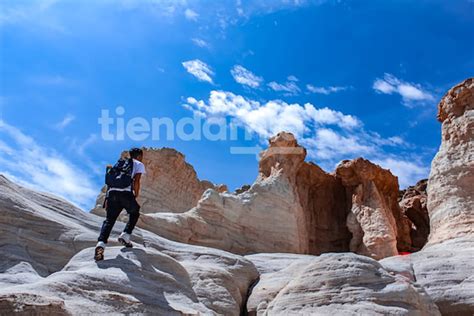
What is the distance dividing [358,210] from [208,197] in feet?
22.3

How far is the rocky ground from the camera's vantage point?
793 centimetres

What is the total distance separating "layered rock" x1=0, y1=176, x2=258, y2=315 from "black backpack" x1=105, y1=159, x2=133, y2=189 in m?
1.06

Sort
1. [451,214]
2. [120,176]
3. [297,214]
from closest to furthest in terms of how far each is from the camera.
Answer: [120,176]
[451,214]
[297,214]

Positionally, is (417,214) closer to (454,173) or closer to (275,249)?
(454,173)

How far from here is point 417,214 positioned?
89.2 ft

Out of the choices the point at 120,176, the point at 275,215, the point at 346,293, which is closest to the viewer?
the point at 120,176

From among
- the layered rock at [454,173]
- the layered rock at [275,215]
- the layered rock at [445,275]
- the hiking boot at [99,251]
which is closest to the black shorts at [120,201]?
the hiking boot at [99,251]

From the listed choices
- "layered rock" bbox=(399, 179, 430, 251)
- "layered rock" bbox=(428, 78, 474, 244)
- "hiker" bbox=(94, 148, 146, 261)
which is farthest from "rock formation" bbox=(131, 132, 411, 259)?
"hiker" bbox=(94, 148, 146, 261)

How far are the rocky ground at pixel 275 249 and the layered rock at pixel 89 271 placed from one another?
0.08 feet

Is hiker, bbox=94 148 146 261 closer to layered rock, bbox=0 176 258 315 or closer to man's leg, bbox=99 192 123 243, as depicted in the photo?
man's leg, bbox=99 192 123 243

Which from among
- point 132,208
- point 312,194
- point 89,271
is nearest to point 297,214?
point 312,194

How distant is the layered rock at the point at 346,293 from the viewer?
343 inches

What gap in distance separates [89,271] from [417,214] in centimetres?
2212

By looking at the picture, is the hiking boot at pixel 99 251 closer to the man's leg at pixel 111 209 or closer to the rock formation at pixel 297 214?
the man's leg at pixel 111 209
